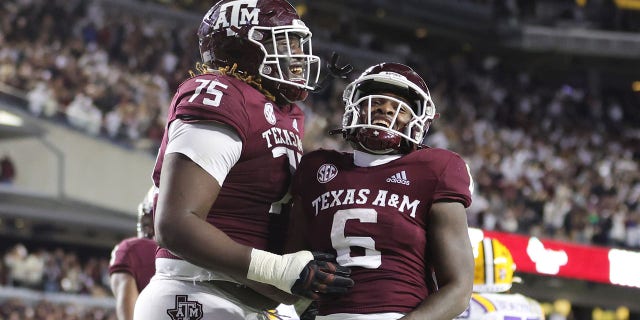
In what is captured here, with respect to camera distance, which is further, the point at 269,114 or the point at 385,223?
the point at 269,114

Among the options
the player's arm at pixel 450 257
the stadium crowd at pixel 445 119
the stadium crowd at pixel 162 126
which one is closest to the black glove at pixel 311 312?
the player's arm at pixel 450 257

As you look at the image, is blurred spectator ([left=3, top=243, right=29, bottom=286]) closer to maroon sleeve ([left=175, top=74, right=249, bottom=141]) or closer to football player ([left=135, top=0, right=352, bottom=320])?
football player ([left=135, top=0, right=352, bottom=320])

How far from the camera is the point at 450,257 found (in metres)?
3.42

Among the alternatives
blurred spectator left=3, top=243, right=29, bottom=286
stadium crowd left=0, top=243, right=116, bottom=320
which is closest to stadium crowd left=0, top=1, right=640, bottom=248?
stadium crowd left=0, top=243, right=116, bottom=320

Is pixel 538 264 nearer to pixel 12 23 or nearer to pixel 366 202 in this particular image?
pixel 366 202

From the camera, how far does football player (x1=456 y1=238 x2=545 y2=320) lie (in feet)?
15.6

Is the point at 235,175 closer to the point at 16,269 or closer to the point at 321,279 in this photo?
the point at 321,279

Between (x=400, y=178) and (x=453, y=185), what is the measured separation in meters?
0.17

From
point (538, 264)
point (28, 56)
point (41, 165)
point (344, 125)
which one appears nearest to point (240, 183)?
point (344, 125)

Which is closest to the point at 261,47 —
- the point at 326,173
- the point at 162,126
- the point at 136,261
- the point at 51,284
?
the point at 326,173

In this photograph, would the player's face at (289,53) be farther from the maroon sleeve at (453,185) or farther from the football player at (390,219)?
the maroon sleeve at (453,185)

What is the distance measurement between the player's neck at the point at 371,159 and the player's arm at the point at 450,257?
241 millimetres

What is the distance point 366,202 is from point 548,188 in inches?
606

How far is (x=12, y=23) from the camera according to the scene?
16828 mm
